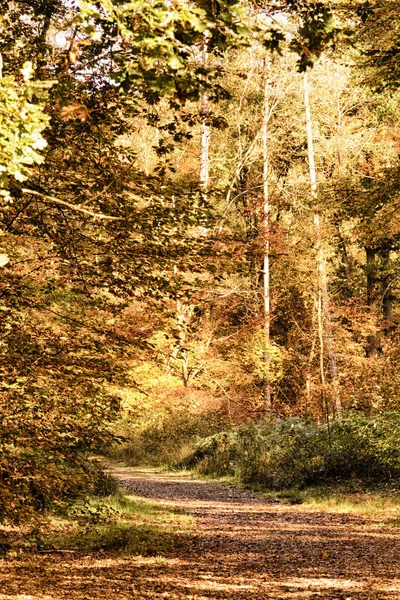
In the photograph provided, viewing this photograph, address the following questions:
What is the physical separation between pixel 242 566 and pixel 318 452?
24.5ft

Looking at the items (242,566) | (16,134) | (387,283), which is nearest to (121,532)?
(242,566)

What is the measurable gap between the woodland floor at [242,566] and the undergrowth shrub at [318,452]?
236cm

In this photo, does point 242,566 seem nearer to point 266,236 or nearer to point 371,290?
point 266,236

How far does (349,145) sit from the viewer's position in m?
29.0

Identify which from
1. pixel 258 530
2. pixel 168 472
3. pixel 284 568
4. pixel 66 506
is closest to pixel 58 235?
pixel 66 506

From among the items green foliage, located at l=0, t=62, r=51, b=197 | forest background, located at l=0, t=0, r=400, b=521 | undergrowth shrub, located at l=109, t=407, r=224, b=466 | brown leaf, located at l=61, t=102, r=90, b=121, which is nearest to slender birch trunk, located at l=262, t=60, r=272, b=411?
forest background, located at l=0, t=0, r=400, b=521

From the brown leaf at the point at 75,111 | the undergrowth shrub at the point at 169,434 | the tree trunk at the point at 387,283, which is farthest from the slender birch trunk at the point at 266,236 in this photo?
the brown leaf at the point at 75,111

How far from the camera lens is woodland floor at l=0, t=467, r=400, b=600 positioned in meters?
7.36

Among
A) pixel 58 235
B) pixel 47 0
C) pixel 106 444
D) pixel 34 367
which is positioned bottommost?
pixel 106 444

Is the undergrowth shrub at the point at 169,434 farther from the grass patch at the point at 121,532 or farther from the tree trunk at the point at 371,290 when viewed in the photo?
the grass patch at the point at 121,532

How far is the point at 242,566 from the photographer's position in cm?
871

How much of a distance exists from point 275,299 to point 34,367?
85.6 ft

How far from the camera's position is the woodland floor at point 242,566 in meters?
7.36

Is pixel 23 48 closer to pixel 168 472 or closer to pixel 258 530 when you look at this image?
pixel 258 530
